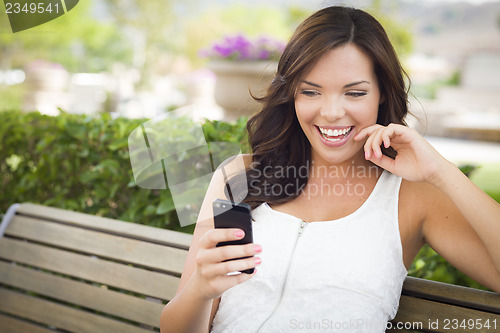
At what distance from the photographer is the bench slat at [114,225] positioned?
206 centimetres

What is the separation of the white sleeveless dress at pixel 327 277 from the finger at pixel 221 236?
391mm

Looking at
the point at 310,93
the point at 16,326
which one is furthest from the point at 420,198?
the point at 16,326

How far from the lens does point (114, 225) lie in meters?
2.21

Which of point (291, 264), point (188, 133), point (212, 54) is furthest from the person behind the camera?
point (212, 54)

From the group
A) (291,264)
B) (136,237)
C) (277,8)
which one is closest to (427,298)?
(291,264)

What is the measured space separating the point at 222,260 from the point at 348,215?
550 millimetres

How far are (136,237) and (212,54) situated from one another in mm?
3664

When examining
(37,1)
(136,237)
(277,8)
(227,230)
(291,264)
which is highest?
(37,1)

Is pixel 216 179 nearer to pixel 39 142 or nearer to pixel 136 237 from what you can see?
pixel 136 237

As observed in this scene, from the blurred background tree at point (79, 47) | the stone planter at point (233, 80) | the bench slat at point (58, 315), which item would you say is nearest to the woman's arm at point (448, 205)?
the bench slat at point (58, 315)

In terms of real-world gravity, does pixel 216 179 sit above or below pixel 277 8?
above

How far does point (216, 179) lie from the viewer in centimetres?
183

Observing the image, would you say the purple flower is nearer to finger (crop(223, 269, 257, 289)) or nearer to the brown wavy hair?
the brown wavy hair

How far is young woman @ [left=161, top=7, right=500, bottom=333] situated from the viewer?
1.52m
